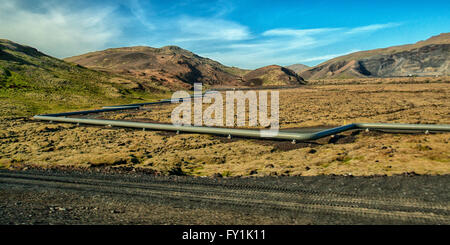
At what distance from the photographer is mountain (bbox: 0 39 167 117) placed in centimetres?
4238

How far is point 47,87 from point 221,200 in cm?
5834

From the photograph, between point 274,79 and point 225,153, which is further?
point 274,79

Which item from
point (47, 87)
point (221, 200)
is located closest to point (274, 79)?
point (47, 87)

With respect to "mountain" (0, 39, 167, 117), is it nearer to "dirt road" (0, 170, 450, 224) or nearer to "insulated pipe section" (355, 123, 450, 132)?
"dirt road" (0, 170, 450, 224)

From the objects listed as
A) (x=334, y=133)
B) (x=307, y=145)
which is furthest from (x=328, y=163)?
(x=334, y=133)

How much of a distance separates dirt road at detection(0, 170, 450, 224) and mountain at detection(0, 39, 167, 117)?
29.1m

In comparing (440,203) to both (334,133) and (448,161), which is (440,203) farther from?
(334,133)

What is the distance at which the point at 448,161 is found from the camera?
11852 mm

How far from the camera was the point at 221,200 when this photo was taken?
327 inches

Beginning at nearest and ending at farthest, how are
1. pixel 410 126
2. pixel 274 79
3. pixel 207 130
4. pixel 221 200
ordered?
pixel 221 200
pixel 410 126
pixel 207 130
pixel 274 79

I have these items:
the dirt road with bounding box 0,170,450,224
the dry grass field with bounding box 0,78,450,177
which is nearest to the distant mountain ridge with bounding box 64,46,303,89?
the dry grass field with bounding box 0,78,450,177

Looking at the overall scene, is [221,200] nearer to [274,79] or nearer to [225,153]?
[225,153]

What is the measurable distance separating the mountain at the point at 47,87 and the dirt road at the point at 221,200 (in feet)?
95.5
